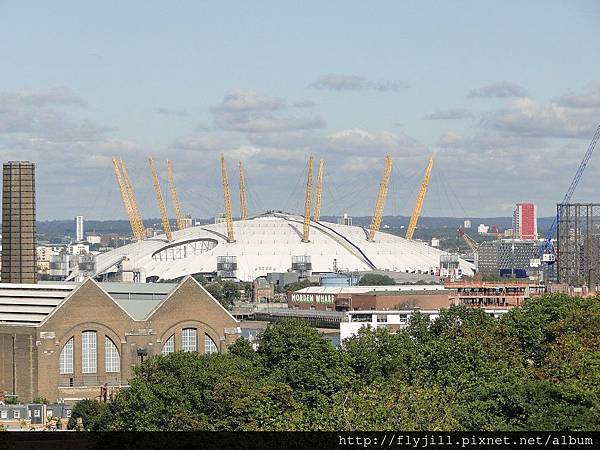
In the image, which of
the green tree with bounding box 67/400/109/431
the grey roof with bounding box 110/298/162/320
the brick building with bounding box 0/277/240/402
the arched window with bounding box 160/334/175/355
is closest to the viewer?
the green tree with bounding box 67/400/109/431

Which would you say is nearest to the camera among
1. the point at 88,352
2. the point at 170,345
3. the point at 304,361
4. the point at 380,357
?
the point at 304,361

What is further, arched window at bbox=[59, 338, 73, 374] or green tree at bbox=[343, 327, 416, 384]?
arched window at bbox=[59, 338, 73, 374]

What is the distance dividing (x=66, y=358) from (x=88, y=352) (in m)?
1.68

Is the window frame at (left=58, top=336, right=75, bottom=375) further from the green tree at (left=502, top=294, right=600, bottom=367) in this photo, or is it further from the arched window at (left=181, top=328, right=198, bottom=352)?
the green tree at (left=502, top=294, right=600, bottom=367)

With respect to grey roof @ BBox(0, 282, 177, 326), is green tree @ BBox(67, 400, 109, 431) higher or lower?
lower

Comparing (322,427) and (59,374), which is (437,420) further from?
(59,374)

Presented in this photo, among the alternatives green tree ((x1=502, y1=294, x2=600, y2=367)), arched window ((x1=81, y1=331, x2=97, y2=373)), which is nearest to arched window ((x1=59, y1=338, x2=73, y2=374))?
arched window ((x1=81, y1=331, x2=97, y2=373))

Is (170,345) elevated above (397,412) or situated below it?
above

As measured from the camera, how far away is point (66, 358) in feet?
379

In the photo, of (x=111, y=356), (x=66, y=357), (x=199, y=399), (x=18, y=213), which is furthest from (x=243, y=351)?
(x=18, y=213)

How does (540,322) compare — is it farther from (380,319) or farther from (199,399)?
(380,319)

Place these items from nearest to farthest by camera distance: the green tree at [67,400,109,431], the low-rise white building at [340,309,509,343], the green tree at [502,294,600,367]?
the green tree at [67,400,109,431], the green tree at [502,294,600,367], the low-rise white building at [340,309,509,343]

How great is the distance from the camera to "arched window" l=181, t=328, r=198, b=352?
120 m

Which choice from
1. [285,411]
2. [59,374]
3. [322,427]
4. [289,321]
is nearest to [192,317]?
[59,374]
